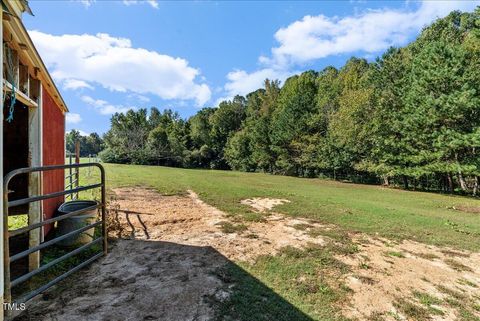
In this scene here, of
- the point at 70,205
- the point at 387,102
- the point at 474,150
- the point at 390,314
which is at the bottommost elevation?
the point at 390,314

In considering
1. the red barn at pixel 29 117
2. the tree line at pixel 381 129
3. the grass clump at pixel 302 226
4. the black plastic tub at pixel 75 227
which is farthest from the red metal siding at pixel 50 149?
the tree line at pixel 381 129

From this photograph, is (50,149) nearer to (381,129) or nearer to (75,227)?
(75,227)

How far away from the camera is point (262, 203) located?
10.1 meters

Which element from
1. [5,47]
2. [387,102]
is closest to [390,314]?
[5,47]

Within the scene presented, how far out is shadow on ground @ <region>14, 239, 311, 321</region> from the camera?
9.12ft

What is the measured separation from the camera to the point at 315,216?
8.10 m

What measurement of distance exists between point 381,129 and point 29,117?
79.5 ft

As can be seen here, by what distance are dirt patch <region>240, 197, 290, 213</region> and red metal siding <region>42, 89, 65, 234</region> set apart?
5.52m

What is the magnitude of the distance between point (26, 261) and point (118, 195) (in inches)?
251

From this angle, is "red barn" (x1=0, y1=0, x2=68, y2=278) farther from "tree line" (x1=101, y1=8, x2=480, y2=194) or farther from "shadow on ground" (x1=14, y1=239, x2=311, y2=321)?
"tree line" (x1=101, y1=8, x2=480, y2=194)

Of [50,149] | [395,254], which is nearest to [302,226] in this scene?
[395,254]

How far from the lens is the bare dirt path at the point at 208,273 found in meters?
2.90

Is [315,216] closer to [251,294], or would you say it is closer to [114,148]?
[251,294]

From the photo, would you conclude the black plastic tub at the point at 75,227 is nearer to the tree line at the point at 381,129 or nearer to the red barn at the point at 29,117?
the red barn at the point at 29,117
